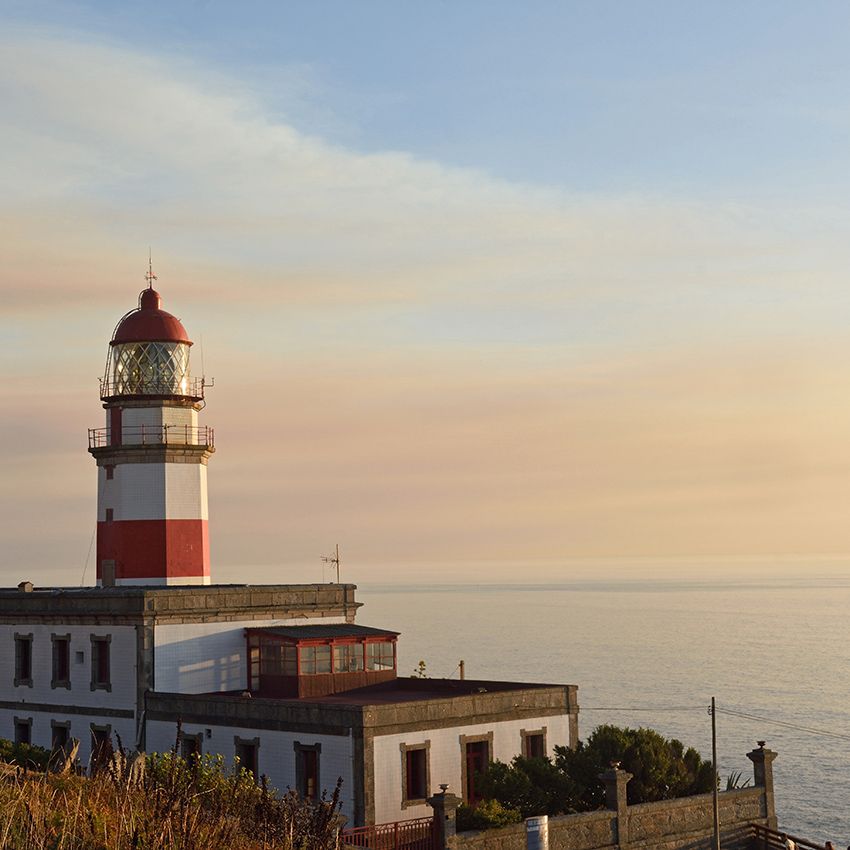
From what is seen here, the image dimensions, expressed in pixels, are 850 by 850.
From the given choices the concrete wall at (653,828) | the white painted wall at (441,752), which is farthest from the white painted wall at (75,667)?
the concrete wall at (653,828)

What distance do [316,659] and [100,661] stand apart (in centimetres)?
749

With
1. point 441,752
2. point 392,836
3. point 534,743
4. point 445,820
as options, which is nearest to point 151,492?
point 441,752

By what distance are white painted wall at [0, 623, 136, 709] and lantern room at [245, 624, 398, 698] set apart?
4.11 metres

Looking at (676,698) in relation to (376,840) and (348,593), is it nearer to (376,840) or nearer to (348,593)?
(348,593)

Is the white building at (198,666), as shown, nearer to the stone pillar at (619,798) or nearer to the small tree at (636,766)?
the small tree at (636,766)

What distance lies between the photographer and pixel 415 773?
37.0m

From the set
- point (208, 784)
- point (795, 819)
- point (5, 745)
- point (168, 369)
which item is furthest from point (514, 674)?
point (208, 784)

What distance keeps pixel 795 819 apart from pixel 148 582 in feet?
113

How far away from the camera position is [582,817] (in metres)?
33.7

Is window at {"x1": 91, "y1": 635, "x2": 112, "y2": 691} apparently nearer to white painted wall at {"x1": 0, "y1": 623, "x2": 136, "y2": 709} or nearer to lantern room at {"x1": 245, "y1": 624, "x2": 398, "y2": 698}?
white painted wall at {"x1": 0, "y1": 623, "x2": 136, "y2": 709}

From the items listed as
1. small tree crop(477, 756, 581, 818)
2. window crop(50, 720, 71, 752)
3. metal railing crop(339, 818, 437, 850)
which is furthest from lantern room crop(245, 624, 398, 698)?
metal railing crop(339, 818, 437, 850)

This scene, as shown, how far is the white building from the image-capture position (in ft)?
121

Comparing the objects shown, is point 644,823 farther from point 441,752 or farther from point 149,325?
point 149,325

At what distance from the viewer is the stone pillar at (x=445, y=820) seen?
3073cm
